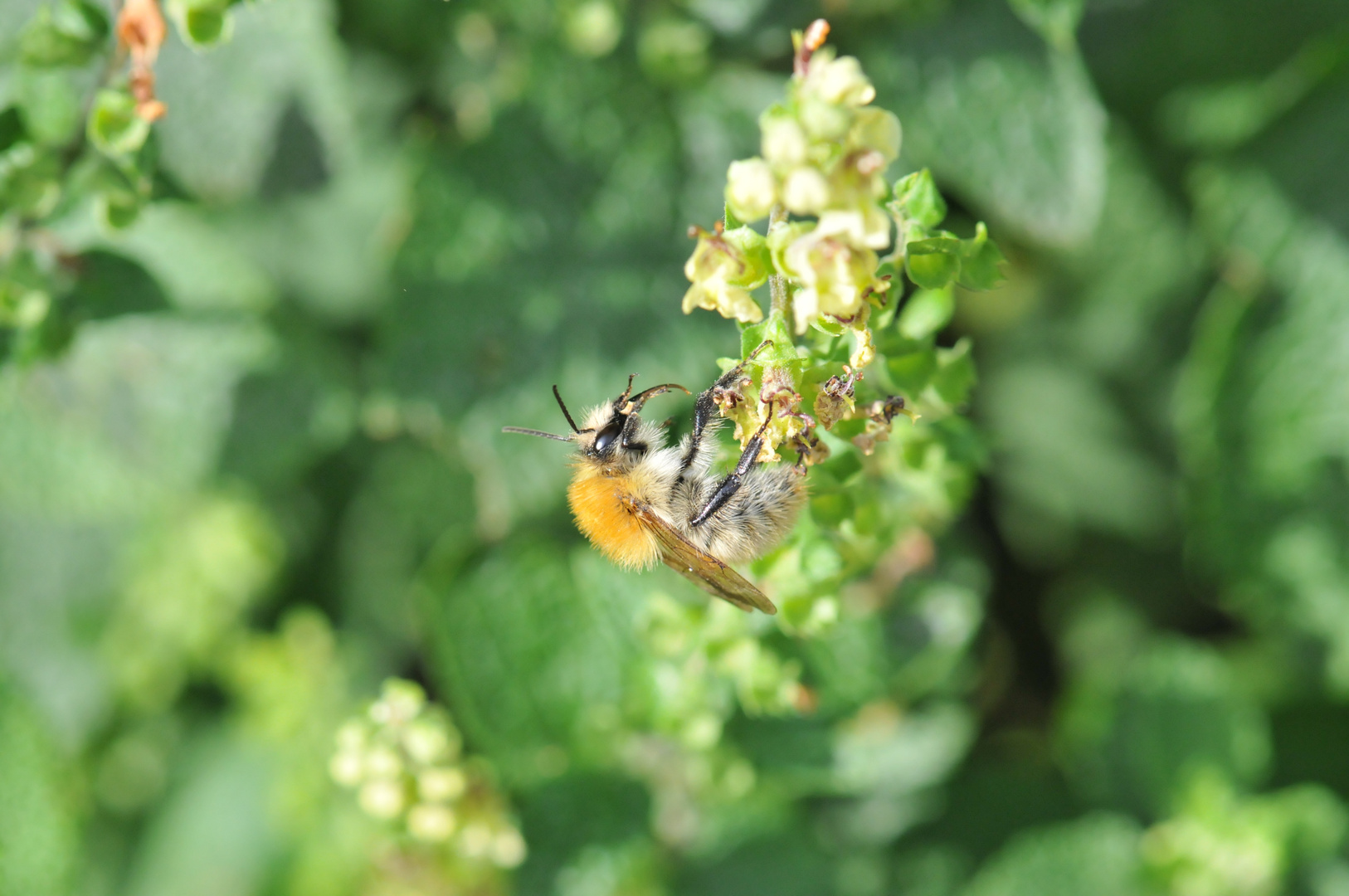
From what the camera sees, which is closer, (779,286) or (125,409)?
(779,286)

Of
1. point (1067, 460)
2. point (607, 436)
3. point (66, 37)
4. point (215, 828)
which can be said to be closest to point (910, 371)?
point (607, 436)

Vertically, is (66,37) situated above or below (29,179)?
above

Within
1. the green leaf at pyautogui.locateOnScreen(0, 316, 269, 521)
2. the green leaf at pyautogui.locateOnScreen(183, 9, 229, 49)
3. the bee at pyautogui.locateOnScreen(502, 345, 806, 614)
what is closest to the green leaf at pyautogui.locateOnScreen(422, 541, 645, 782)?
the bee at pyautogui.locateOnScreen(502, 345, 806, 614)

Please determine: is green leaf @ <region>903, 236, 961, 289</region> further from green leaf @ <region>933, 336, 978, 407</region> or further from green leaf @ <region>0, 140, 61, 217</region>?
green leaf @ <region>0, 140, 61, 217</region>

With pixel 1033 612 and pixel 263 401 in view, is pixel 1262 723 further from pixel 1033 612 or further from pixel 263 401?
pixel 263 401

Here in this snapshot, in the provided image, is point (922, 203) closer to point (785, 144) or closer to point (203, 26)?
point (785, 144)

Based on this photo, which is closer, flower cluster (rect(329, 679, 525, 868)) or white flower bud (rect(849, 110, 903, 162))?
white flower bud (rect(849, 110, 903, 162))

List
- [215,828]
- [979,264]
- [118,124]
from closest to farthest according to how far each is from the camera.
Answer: [979,264] → [118,124] → [215,828]

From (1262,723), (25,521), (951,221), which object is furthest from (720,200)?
(25,521)
